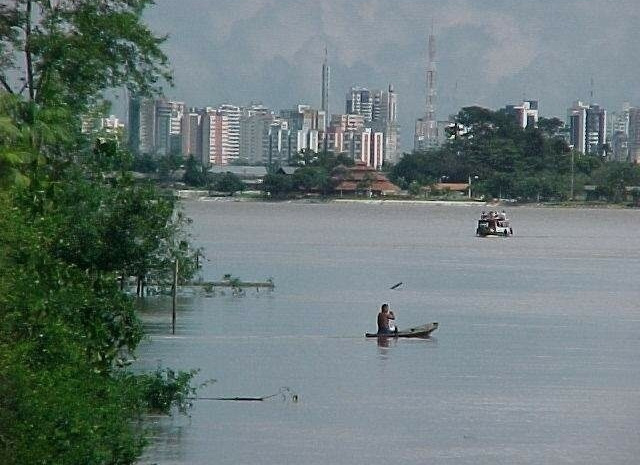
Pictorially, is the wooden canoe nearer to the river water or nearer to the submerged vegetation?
the river water

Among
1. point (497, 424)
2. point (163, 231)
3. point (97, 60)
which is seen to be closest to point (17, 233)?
point (97, 60)

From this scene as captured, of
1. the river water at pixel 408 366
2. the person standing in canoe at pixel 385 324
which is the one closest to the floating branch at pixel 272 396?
the river water at pixel 408 366

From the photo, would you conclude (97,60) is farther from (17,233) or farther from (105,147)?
(17,233)

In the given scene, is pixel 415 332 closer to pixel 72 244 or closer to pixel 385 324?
pixel 385 324

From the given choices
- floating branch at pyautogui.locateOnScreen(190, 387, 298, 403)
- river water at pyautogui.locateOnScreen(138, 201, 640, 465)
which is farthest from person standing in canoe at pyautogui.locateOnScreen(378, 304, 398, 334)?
floating branch at pyautogui.locateOnScreen(190, 387, 298, 403)

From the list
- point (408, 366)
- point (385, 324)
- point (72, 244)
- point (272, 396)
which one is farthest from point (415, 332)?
point (72, 244)

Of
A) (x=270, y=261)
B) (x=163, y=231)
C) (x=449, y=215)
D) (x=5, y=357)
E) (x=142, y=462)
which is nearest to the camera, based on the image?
(x=5, y=357)
